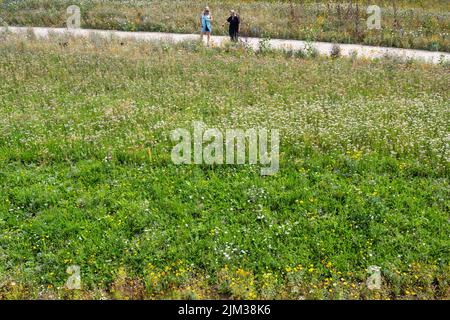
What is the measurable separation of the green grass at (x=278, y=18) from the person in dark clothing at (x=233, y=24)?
8.56 feet

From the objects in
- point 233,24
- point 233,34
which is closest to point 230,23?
point 233,24

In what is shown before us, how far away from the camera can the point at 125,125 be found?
Answer: 11664 mm

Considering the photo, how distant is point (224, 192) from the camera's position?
29.0 feet

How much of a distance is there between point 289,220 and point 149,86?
317 inches

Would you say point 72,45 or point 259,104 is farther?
point 72,45

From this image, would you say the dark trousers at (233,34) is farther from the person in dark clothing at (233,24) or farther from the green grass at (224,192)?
the green grass at (224,192)

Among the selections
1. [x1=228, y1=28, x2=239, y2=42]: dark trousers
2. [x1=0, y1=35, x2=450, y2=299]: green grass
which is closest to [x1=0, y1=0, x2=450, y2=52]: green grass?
[x1=228, y1=28, x2=239, y2=42]: dark trousers

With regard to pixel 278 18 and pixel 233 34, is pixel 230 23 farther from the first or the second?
pixel 278 18

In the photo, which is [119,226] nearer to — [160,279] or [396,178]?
[160,279]

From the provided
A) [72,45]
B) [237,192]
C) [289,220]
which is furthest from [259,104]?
[72,45]

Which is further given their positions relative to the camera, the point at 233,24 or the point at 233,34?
the point at 233,34

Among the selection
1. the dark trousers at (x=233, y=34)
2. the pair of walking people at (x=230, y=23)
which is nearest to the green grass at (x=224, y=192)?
the pair of walking people at (x=230, y=23)

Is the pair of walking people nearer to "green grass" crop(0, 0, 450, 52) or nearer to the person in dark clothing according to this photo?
the person in dark clothing

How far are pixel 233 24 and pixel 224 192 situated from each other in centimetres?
1403
